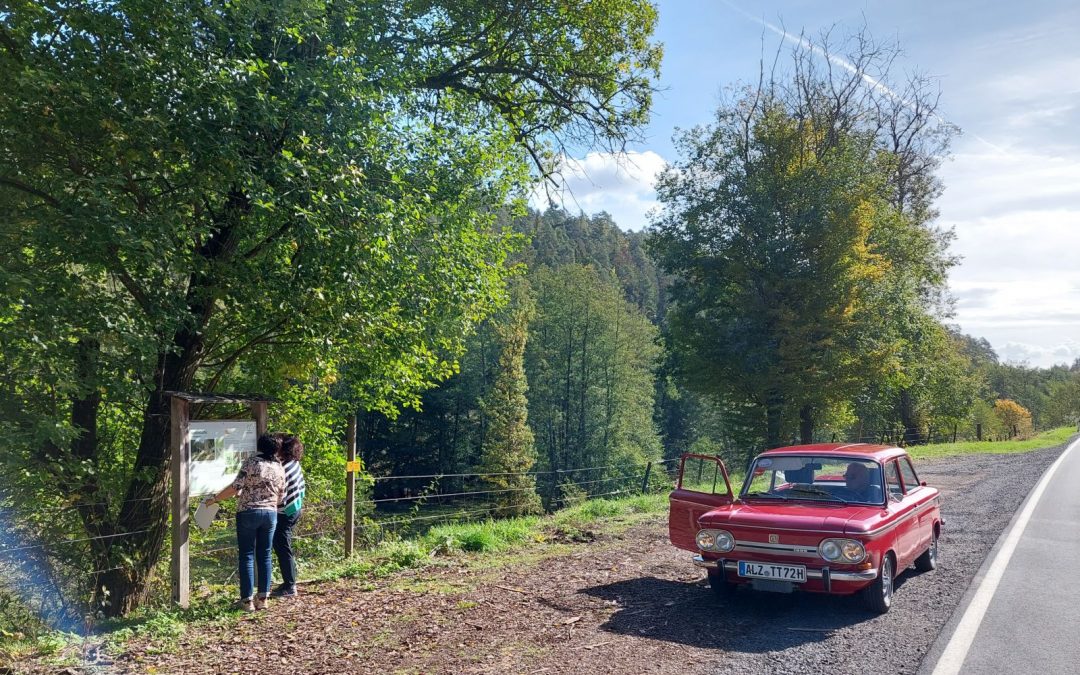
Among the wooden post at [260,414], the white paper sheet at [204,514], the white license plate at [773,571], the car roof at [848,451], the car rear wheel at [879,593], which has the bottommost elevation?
the car rear wheel at [879,593]

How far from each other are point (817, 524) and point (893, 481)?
193 cm

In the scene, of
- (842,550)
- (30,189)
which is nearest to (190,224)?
(30,189)

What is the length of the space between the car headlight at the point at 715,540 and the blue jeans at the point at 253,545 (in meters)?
4.39

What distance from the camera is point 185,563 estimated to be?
7375 mm

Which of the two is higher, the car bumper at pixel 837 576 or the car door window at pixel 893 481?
the car door window at pixel 893 481

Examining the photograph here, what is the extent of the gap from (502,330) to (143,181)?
39.4 meters

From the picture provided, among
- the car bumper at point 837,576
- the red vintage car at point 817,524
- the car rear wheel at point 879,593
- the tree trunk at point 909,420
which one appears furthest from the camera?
the tree trunk at point 909,420

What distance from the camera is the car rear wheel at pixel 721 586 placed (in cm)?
748

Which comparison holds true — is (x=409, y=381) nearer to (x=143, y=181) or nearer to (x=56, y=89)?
(x=143, y=181)

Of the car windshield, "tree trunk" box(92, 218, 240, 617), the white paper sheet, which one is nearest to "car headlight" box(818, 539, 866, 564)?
the car windshield

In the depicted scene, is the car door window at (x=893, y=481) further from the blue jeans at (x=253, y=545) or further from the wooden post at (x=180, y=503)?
the wooden post at (x=180, y=503)

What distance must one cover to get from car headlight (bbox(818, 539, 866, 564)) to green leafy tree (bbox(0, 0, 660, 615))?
566 cm

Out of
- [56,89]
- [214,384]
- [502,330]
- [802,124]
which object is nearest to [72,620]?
[214,384]

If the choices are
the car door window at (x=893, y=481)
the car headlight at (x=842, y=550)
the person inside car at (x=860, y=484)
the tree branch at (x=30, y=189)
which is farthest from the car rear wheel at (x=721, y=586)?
the tree branch at (x=30, y=189)
